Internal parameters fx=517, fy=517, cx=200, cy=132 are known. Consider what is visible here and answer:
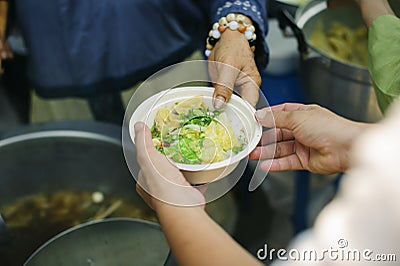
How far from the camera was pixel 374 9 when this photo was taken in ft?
4.75

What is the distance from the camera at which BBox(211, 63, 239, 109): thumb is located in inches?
45.1

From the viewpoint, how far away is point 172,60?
5.63 ft

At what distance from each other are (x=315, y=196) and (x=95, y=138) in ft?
3.36

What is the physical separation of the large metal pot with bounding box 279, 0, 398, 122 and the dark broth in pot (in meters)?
0.69

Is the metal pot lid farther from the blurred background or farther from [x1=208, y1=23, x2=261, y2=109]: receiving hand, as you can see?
Answer: [x1=208, y1=23, x2=261, y2=109]: receiving hand

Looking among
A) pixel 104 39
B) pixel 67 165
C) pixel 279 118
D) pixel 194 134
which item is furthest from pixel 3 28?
pixel 279 118

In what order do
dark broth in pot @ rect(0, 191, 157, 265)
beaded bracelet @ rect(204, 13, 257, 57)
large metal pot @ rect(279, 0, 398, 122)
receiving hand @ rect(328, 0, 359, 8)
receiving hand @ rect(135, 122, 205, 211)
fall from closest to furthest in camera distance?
receiving hand @ rect(135, 122, 205, 211)
beaded bracelet @ rect(204, 13, 257, 57)
dark broth in pot @ rect(0, 191, 157, 265)
large metal pot @ rect(279, 0, 398, 122)
receiving hand @ rect(328, 0, 359, 8)

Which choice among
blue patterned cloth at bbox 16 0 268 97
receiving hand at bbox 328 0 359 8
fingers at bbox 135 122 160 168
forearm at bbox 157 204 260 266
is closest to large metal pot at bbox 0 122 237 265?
blue patterned cloth at bbox 16 0 268 97

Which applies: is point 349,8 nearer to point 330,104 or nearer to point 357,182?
point 330,104

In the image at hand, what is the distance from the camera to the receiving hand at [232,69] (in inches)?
45.9

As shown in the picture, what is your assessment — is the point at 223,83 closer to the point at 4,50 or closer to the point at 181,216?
the point at 181,216

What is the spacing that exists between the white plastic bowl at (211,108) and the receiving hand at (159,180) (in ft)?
0.16

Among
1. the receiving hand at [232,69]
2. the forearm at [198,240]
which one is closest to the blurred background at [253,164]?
the receiving hand at [232,69]

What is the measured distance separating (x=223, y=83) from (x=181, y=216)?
1.31 ft
